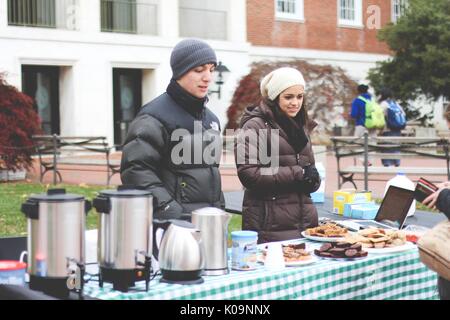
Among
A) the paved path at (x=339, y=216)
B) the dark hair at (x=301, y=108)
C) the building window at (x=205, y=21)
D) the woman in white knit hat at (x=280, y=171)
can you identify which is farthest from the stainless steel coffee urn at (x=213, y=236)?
the building window at (x=205, y=21)

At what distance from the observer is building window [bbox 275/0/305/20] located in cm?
2841

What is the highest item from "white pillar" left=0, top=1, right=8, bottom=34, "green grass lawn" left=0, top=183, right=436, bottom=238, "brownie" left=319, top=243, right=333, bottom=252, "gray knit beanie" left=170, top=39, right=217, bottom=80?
"white pillar" left=0, top=1, right=8, bottom=34

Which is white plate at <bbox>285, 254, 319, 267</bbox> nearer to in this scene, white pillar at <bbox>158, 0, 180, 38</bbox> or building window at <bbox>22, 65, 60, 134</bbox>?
building window at <bbox>22, 65, 60, 134</bbox>

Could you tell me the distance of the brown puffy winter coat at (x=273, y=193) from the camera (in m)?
4.65

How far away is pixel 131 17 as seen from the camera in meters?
24.8

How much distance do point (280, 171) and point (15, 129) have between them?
11853 mm

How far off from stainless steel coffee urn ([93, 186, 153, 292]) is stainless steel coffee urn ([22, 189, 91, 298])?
→ 0.11 metres

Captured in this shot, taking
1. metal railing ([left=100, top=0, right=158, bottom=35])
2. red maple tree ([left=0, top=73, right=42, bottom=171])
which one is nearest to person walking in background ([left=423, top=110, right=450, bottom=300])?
red maple tree ([left=0, top=73, right=42, bottom=171])

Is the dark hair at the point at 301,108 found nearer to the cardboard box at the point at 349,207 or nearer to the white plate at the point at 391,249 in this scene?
the cardboard box at the point at 349,207

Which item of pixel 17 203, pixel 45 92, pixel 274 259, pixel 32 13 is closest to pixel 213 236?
pixel 274 259

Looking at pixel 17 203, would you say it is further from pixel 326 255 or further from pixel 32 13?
pixel 32 13

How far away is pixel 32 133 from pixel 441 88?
51.8 feet

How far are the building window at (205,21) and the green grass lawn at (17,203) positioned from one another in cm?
1256

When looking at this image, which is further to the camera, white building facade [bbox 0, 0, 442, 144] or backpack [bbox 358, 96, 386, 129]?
white building facade [bbox 0, 0, 442, 144]
